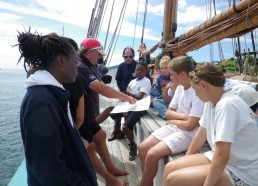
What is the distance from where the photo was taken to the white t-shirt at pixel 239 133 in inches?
59.6

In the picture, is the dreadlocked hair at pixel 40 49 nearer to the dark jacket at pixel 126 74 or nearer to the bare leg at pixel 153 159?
the bare leg at pixel 153 159

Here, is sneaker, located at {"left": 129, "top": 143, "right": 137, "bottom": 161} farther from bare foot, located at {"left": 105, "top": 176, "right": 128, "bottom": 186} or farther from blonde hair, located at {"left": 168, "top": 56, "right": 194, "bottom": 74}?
blonde hair, located at {"left": 168, "top": 56, "right": 194, "bottom": 74}

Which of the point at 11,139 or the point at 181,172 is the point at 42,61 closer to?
the point at 181,172

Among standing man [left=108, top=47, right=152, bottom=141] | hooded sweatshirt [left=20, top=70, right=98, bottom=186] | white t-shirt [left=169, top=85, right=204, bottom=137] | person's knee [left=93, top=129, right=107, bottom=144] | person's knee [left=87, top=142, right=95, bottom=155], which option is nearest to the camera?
hooded sweatshirt [left=20, top=70, right=98, bottom=186]

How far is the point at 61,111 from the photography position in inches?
44.5

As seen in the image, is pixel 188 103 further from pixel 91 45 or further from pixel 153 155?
pixel 91 45

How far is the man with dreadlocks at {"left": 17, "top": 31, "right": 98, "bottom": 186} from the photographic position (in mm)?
1024

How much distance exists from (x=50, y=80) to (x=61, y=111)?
0.14 m

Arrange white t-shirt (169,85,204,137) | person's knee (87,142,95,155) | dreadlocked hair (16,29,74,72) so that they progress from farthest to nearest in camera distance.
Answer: person's knee (87,142,95,155) → white t-shirt (169,85,204,137) → dreadlocked hair (16,29,74,72)

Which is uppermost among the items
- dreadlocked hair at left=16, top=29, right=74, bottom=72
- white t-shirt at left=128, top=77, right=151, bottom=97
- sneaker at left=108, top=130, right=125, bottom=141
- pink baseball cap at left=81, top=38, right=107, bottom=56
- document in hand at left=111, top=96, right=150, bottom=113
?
pink baseball cap at left=81, top=38, right=107, bottom=56

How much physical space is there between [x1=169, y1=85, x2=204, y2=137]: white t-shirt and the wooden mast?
3.10 meters

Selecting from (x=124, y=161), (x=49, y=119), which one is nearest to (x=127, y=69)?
(x=124, y=161)

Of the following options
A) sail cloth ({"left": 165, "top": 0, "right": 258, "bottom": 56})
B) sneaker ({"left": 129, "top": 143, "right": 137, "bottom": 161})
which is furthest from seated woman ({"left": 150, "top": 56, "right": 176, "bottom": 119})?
sneaker ({"left": 129, "top": 143, "right": 137, "bottom": 161})

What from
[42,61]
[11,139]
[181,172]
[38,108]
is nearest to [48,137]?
[38,108]
